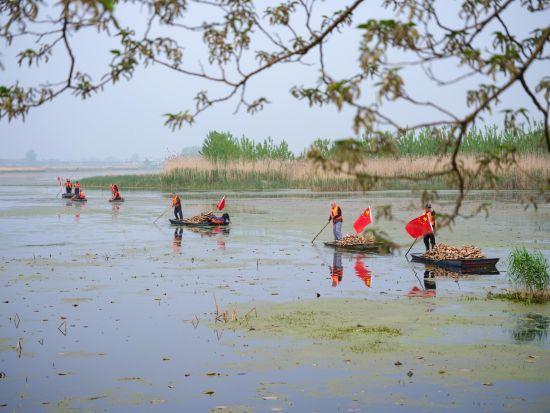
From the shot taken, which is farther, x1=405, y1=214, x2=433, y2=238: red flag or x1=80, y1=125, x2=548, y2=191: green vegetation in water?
x1=80, y1=125, x2=548, y2=191: green vegetation in water

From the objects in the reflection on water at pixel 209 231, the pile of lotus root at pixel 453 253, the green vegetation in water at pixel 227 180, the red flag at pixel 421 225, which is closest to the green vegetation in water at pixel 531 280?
the pile of lotus root at pixel 453 253

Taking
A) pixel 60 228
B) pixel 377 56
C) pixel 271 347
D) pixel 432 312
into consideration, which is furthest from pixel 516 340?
pixel 60 228

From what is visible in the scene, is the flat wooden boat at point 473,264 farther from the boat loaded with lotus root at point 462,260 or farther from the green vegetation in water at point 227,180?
the green vegetation in water at point 227,180

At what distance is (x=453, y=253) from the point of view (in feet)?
70.8

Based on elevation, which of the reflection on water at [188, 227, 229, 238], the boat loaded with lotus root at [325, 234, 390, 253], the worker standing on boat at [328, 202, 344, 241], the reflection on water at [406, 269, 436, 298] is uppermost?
the worker standing on boat at [328, 202, 344, 241]

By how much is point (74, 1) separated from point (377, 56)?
8.51 ft

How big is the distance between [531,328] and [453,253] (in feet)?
24.0

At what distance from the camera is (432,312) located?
51.9 feet

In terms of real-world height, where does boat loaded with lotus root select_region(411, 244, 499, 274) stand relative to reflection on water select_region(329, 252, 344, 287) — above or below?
above

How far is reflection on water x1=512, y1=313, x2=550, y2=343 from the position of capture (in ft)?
44.6

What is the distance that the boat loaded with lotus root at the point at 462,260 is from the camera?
20.9m

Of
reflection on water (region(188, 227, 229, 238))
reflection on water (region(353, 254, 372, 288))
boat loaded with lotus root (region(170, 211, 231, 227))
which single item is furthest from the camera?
boat loaded with lotus root (region(170, 211, 231, 227))

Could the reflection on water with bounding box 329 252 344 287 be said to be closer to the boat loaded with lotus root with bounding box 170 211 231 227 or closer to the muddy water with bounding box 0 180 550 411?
the muddy water with bounding box 0 180 550 411


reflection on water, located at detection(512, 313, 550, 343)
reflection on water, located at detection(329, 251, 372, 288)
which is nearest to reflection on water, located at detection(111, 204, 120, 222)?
reflection on water, located at detection(329, 251, 372, 288)
